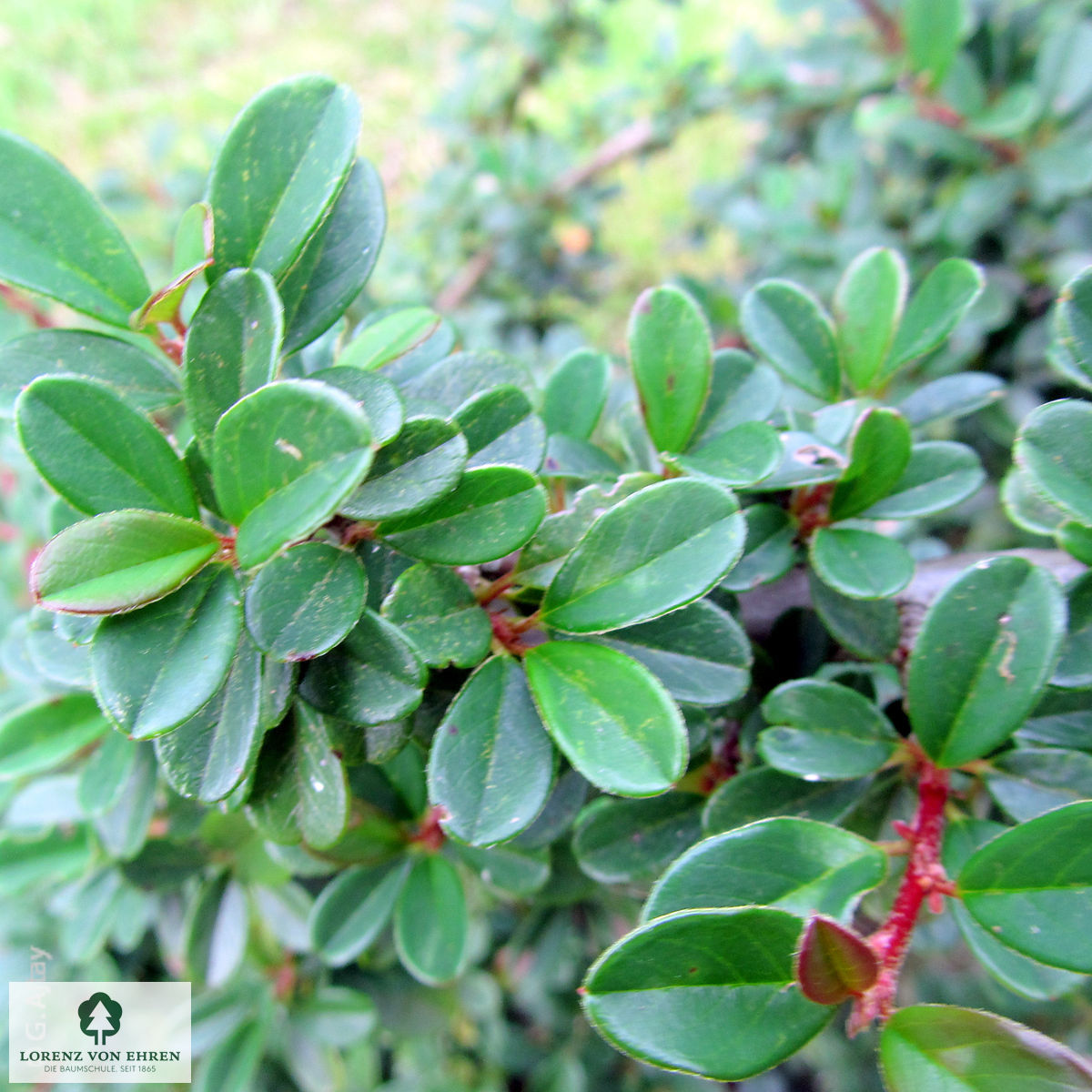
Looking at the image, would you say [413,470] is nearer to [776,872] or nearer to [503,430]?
[503,430]

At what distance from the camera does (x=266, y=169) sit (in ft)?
1.32

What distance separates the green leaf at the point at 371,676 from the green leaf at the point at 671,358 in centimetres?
21

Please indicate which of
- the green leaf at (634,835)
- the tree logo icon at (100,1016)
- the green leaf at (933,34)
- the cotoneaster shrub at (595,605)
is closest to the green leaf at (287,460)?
the cotoneaster shrub at (595,605)

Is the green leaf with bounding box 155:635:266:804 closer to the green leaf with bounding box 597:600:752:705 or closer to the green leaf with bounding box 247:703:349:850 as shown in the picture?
the green leaf with bounding box 247:703:349:850

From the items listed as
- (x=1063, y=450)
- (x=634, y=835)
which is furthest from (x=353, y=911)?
(x=1063, y=450)

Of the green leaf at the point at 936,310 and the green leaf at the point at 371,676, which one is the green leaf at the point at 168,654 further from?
the green leaf at the point at 936,310

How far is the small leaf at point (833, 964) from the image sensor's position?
1.02 feet

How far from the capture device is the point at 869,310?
1.74 feet

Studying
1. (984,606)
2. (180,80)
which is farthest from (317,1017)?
(180,80)

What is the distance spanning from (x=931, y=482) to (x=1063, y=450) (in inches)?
4.5

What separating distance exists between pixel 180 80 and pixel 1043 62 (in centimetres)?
366

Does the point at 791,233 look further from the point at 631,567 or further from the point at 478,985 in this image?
the point at 478,985

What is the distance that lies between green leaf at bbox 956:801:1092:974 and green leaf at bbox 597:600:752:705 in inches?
5.5

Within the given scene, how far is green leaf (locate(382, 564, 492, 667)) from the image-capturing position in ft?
1.24
